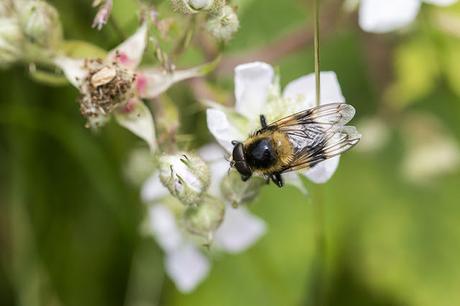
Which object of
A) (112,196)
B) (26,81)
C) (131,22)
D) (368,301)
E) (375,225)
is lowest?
(368,301)

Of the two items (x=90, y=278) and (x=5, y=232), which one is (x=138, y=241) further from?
(x=5, y=232)

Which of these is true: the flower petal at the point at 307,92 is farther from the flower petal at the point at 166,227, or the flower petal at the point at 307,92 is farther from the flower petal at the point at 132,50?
the flower petal at the point at 166,227

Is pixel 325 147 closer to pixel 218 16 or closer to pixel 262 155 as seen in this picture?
pixel 262 155

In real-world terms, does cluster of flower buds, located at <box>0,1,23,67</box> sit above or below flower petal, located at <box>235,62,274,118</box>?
above

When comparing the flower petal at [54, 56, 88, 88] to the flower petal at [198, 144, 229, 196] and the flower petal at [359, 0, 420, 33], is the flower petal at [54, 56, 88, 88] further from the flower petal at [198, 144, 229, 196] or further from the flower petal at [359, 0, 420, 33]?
the flower petal at [359, 0, 420, 33]

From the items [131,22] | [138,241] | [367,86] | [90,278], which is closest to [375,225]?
[367,86]

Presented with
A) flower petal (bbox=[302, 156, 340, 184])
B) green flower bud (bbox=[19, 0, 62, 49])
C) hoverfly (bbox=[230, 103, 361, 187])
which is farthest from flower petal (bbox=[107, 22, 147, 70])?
flower petal (bbox=[302, 156, 340, 184])
